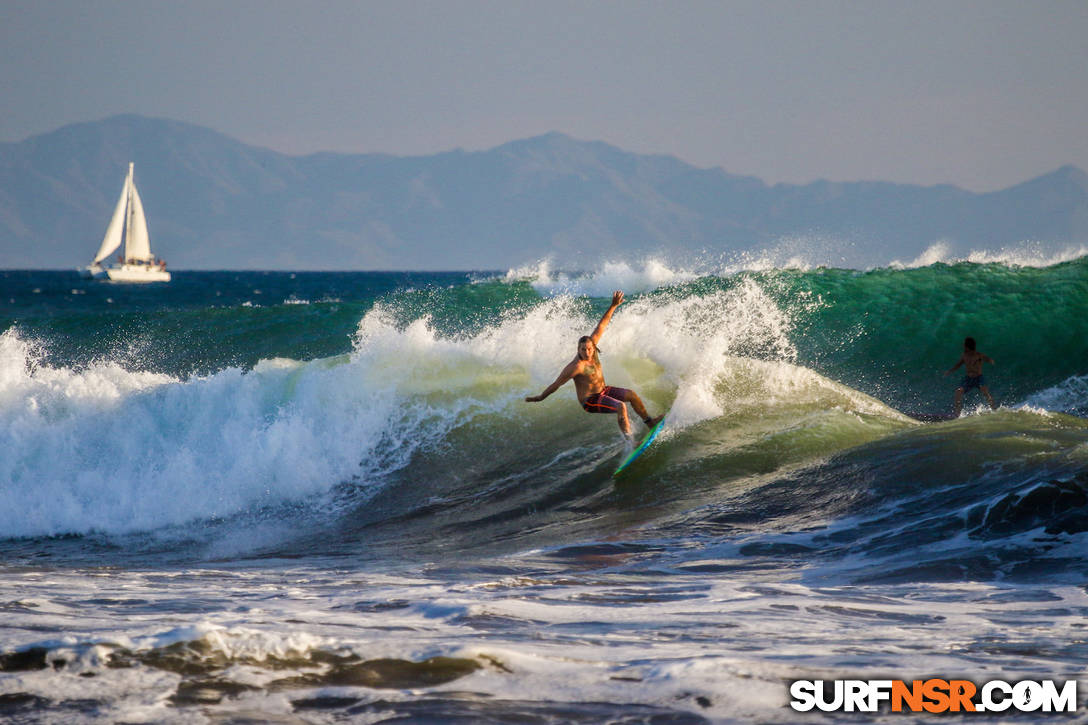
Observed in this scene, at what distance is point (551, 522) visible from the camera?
953 centimetres

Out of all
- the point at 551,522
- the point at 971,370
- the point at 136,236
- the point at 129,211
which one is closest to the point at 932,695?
the point at 551,522

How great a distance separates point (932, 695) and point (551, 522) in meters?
5.50

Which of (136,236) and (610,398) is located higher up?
(136,236)

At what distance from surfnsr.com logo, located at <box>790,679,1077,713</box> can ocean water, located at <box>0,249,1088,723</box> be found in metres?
0.09

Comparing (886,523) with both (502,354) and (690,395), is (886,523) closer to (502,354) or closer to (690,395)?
(690,395)

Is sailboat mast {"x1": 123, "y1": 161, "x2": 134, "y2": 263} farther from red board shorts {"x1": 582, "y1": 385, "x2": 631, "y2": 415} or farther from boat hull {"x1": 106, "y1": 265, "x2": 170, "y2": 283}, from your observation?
red board shorts {"x1": 582, "y1": 385, "x2": 631, "y2": 415}

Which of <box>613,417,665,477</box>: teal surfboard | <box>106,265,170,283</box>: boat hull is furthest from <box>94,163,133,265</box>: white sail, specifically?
<box>613,417,665,477</box>: teal surfboard

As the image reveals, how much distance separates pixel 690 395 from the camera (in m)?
11.8

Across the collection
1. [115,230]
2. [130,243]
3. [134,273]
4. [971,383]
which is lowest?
[971,383]

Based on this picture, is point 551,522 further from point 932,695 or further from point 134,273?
point 134,273

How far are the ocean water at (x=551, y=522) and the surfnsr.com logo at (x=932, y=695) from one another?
0.09 meters

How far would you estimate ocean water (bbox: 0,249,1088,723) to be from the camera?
4.46 m

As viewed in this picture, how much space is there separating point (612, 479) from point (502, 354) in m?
3.87

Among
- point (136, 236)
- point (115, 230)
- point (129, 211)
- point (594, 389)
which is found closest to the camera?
point (594, 389)
